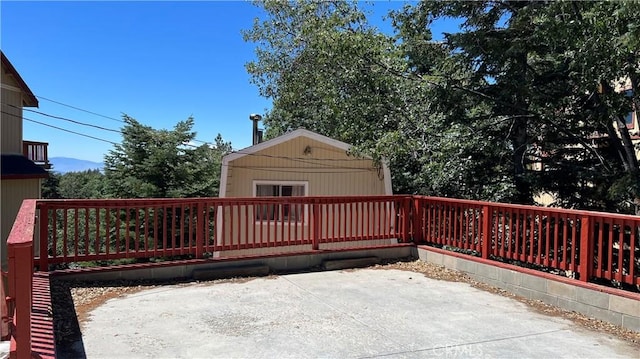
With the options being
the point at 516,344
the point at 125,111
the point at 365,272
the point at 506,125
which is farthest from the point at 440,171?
the point at 125,111

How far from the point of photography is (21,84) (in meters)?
13.4

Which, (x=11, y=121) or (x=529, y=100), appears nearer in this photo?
(x=529, y=100)

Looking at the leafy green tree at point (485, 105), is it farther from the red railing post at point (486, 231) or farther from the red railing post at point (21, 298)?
the red railing post at point (21, 298)

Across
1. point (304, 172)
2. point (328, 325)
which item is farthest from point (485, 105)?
point (328, 325)

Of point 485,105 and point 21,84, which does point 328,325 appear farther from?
point 21,84

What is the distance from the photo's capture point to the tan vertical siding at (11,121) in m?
12.7

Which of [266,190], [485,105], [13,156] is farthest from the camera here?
[13,156]

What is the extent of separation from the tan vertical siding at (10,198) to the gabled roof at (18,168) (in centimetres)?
32

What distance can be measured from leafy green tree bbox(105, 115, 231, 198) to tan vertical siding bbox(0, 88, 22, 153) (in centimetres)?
315

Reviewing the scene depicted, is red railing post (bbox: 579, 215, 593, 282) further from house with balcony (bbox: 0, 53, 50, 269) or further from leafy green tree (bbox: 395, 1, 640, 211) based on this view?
house with balcony (bbox: 0, 53, 50, 269)

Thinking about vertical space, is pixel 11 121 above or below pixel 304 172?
above

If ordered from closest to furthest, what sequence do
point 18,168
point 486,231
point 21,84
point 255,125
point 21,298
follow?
point 21,298, point 486,231, point 18,168, point 21,84, point 255,125

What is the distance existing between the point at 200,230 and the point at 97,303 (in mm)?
1567

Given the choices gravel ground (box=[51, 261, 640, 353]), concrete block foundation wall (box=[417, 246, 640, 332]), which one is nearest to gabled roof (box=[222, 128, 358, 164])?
gravel ground (box=[51, 261, 640, 353])
